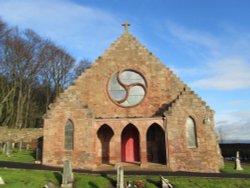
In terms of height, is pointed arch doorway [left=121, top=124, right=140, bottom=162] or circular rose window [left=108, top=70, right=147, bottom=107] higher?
circular rose window [left=108, top=70, right=147, bottom=107]

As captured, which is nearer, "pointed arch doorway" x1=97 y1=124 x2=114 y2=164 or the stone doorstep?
the stone doorstep

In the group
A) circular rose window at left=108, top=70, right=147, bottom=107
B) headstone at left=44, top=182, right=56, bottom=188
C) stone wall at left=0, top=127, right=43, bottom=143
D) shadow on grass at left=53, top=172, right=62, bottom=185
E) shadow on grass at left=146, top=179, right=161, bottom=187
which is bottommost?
shadow on grass at left=146, top=179, right=161, bottom=187

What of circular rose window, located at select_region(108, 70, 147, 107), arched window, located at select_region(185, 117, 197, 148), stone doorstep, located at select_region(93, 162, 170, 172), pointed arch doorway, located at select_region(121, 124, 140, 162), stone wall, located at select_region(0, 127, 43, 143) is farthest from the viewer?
stone wall, located at select_region(0, 127, 43, 143)

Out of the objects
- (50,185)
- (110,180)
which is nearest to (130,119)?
(110,180)

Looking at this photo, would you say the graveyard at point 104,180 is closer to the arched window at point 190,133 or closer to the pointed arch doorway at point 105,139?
the arched window at point 190,133

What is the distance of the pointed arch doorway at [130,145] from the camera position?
73.8 feet

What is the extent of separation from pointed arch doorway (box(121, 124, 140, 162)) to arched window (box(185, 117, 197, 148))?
435cm

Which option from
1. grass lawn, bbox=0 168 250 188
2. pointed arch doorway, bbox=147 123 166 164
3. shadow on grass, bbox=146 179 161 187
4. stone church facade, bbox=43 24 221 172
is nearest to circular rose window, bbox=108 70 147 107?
stone church facade, bbox=43 24 221 172

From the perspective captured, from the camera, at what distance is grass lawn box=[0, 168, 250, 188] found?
45.7 feet

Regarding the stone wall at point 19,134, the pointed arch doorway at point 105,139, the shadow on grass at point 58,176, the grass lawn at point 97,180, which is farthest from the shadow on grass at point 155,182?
the stone wall at point 19,134

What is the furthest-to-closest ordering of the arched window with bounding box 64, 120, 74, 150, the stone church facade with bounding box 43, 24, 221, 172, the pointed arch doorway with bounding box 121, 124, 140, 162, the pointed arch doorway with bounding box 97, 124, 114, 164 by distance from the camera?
the pointed arch doorway with bounding box 121, 124, 140, 162, the pointed arch doorway with bounding box 97, 124, 114, 164, the arched window with bounding box 64, 120, 74, 150, the stone church facade with bounding box 43, 24, 221, 172

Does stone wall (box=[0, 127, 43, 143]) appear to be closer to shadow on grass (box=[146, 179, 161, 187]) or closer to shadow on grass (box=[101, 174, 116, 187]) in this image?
shadow on grass (box=[101, 174, 116, 187])

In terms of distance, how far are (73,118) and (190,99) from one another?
8808 millimetres

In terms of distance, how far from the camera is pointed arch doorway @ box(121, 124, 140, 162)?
22500mm
